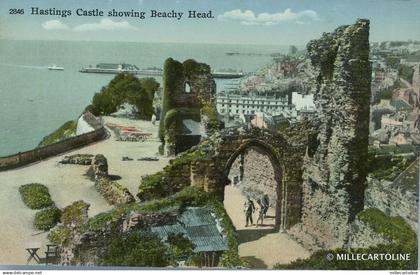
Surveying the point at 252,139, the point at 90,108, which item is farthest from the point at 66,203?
the point at 252,139

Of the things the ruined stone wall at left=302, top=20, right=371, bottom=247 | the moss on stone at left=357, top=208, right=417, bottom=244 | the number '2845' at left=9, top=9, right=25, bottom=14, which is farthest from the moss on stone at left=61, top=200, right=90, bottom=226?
the moss on stone at left=357, top=208, right=417, bottom=244

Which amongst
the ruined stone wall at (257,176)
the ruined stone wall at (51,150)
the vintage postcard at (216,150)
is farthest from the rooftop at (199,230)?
the ruined stone wall at (257,176)

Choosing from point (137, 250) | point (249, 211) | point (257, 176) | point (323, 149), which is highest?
point (323, 149)

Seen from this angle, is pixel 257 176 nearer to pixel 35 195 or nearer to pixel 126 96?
pixel 126 96

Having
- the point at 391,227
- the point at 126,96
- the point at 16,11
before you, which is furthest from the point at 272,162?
the point at 16,11

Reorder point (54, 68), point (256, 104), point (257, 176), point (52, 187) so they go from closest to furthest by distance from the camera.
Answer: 1. point (52, 187)
2. point (54, 68)
3. point (256, 104)
4. point (257, 176)

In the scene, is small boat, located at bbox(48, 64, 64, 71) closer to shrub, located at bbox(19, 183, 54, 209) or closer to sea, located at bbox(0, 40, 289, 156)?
sea, located at bbox(0, 40, 289, 156)

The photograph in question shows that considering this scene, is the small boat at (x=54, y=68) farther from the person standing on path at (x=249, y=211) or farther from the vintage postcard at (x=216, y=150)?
the person standing on path at (x=249, y=211)
